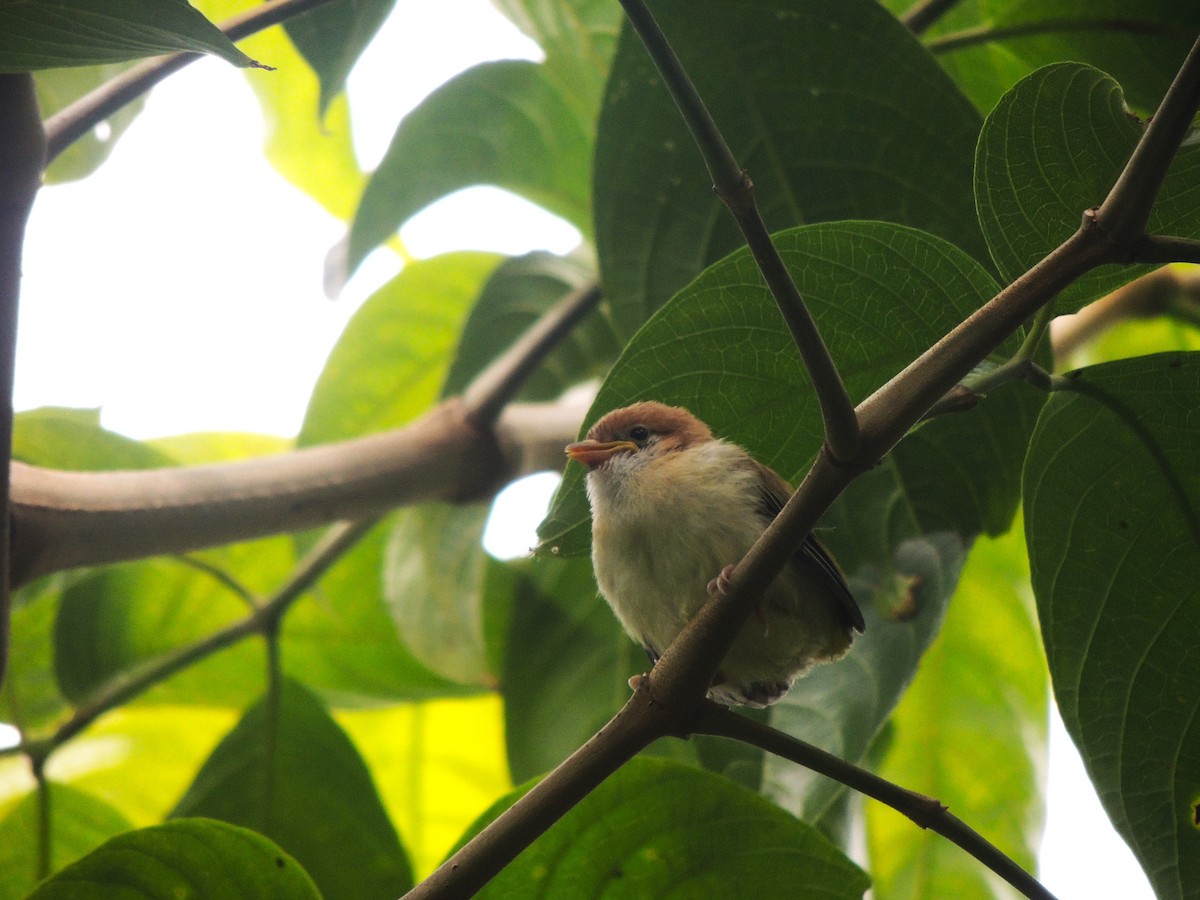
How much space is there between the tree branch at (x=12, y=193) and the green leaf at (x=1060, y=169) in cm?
124

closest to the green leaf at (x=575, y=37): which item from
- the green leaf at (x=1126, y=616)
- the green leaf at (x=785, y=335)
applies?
the green leaf at (x=785, y=335)

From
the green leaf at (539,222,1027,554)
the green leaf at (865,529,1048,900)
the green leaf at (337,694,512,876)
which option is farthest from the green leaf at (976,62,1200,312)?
the green leaf at (337,694,512,876)

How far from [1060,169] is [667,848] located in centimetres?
109

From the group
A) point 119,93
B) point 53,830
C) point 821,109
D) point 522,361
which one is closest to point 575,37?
point 522,361

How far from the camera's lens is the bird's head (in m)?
2.18

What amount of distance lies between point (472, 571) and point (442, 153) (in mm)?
1102

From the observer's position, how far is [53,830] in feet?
7.74

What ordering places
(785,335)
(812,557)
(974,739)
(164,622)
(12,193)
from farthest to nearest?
(974,739), (164,622), (812,557), (785,335), (12,193)

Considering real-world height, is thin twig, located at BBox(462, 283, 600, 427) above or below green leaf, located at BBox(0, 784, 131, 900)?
above

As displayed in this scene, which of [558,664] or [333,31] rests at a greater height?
[333,31]

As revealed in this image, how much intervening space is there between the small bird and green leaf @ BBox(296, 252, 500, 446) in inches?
50.9

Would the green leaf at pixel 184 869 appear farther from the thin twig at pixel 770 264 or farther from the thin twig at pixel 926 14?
the thin twig at pixel 926 14

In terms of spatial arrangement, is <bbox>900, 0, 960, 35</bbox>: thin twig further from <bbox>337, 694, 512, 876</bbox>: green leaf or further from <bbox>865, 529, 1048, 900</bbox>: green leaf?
<bbox>337, 694, 512, 876</bbox>: green leaf

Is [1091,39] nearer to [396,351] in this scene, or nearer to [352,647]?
[396,351]
